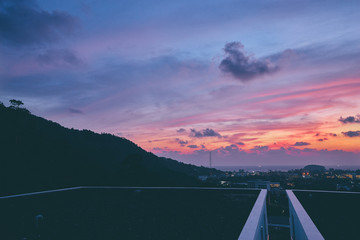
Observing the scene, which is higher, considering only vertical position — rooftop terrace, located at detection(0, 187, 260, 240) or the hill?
the hill

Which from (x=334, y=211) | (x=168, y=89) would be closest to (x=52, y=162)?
(x=168, y=89)

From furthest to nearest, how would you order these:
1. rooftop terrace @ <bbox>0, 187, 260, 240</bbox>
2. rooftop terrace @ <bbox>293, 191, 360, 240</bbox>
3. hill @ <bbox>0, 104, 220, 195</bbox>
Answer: hill @ <bbox>0, 104, 220, 195</bbox>
rooftop terrace @ <bbox>293, 191, 360, 240</bbox>
rooftop terrace @ <bbox>0, 187, 260, 240</bbox>

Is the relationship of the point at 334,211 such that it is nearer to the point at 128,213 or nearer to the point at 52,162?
the point at 128,213

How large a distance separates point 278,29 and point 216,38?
3.24 meters

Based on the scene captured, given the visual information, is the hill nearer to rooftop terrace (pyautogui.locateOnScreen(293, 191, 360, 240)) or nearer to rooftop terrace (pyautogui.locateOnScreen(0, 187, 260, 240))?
rooftop terrace (pyautogui.locateOnScreen(0, 187, 260, 240))

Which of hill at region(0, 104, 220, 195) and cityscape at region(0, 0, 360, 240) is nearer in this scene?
cityscape at region(0, 0, 360, 240)

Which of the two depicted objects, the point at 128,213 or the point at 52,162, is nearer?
the point at 128,213

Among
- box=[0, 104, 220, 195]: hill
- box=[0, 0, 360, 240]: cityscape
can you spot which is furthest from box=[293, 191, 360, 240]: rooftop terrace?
box=[0, 104, 220, 195]: hill

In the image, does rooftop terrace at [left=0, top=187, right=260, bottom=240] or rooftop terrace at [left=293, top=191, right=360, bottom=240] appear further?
rooftop terrace at [left=293, top=191, right=360, bottom=240]

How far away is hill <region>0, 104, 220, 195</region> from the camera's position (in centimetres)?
1418

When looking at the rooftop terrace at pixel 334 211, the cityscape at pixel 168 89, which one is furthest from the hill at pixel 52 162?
the rooftop terrace at pixel 334 211

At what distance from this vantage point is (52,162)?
848 inches

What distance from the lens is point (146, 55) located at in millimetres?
14359

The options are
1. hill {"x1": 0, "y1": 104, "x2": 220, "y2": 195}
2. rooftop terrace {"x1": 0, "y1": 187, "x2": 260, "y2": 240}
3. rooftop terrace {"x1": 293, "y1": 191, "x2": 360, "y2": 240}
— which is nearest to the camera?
rooftop terrace {"x1": 0, "y1": 187, "x2": 260, "y2": 240}
